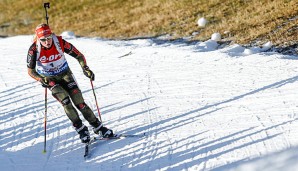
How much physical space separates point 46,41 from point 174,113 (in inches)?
128

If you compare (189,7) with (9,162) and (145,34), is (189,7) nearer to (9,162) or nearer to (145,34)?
(145,34)

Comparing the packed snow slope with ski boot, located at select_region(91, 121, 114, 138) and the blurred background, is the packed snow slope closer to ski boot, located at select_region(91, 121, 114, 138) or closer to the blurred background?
ski boot, located at select_region(91, 121, 114, 138)

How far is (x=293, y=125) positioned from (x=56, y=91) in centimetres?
441

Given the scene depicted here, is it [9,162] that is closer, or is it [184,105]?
[9,162]

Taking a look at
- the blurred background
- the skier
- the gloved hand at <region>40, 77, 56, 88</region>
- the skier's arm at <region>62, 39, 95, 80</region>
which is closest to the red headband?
the skier

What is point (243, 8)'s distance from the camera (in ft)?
63.6

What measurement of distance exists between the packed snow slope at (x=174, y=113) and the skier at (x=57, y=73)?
0.63 meters

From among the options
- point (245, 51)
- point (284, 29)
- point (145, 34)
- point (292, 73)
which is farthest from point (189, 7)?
point (292, 73)

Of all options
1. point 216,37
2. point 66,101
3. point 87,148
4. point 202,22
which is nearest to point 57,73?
point 66,101

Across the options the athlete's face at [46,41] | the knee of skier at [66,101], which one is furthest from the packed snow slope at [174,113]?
the athlete's face at [46,41]

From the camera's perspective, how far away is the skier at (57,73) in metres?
8.43

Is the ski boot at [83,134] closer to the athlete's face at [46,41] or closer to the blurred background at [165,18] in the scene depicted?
the athlete's face at [46,41]

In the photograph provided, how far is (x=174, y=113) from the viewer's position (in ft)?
32.6

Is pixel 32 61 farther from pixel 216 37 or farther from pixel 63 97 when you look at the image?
pixel 216 37
